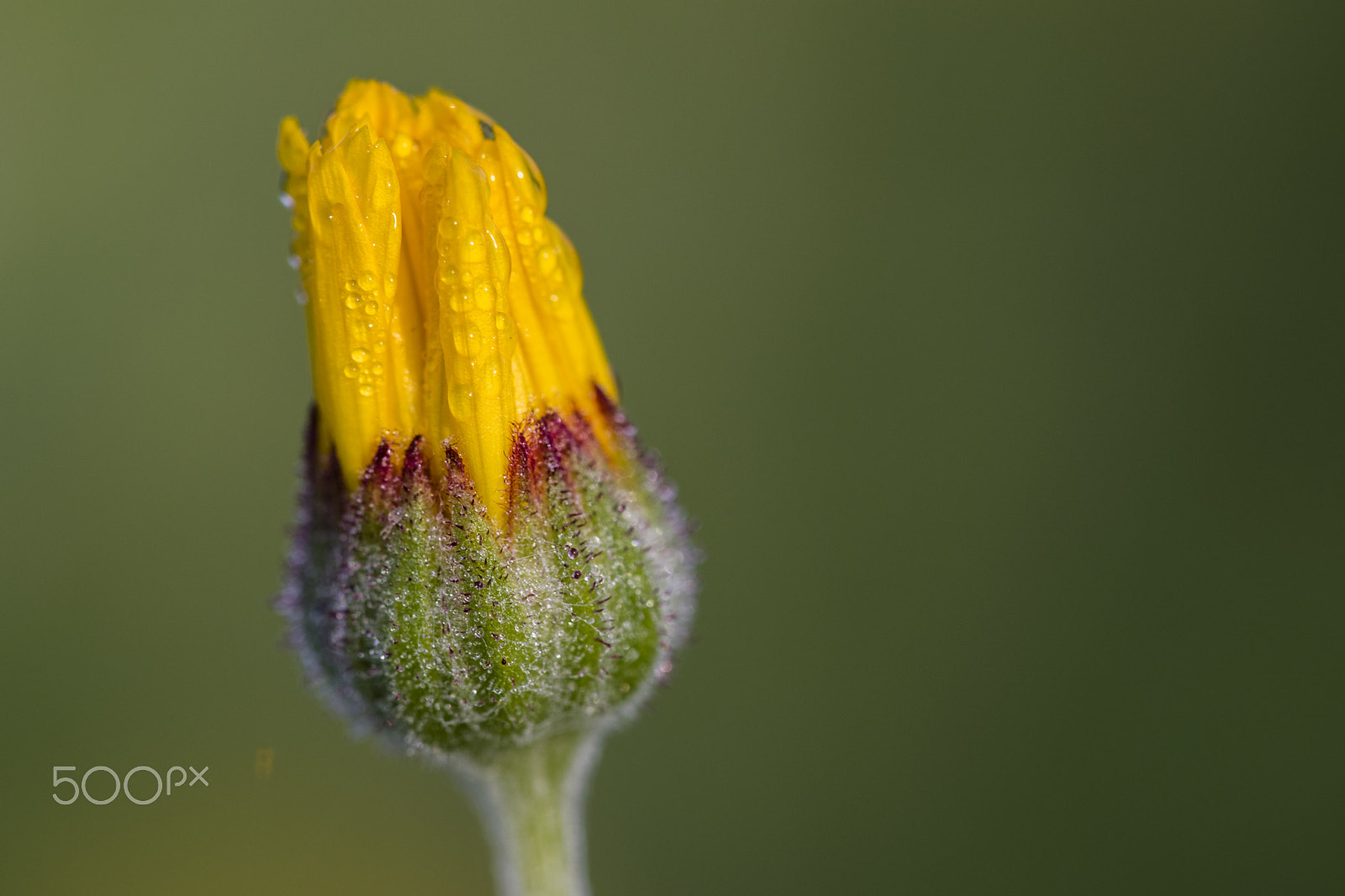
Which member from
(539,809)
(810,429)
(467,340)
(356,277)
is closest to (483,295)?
(467,340)

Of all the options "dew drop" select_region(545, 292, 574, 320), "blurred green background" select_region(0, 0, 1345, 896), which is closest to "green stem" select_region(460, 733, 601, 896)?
"dew drop" select_region(545, 292, 574, 320)

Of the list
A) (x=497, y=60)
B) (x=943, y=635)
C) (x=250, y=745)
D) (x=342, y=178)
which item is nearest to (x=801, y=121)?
(x=497, y=60)

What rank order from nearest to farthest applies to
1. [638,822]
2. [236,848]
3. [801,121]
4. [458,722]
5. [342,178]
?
[342,178] → [458,722] → [236,848] → [638,822] → [801,121]

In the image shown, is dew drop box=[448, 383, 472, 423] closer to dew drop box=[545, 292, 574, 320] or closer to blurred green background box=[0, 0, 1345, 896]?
dew drop box=[545, 292, 574, 320]

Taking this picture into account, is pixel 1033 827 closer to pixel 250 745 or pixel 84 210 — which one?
pixel 250 745

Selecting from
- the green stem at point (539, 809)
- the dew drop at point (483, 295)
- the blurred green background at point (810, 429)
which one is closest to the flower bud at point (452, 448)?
the dew drop at point (483, 295)

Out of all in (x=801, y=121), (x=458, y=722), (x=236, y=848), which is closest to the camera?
(x=458, y=722)
